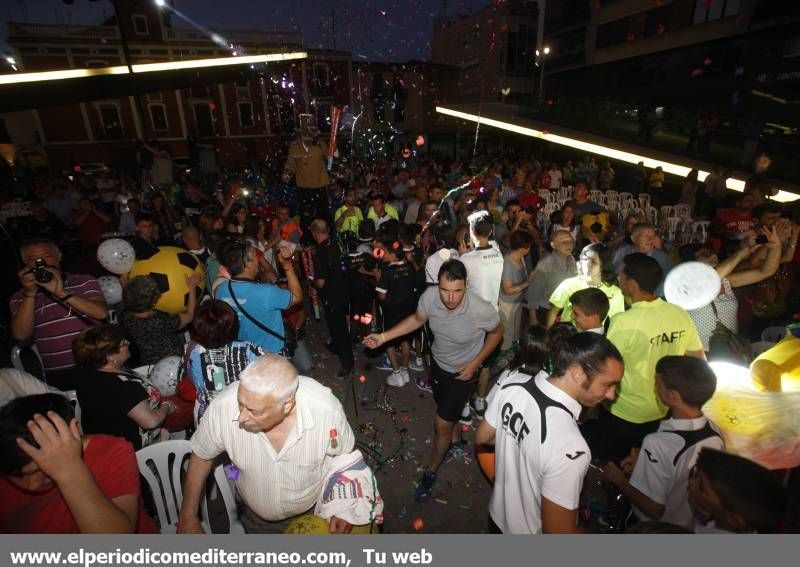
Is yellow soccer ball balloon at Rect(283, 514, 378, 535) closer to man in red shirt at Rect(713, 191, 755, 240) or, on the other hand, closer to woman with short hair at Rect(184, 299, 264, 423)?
woman with short hair at Rect(184, 299, 264, 423)

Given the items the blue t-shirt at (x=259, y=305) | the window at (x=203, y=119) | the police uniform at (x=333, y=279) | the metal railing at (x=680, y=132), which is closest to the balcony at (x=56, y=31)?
the window at (x=203, y=119)

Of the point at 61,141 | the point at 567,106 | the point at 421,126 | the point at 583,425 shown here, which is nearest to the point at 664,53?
the point at 567,106

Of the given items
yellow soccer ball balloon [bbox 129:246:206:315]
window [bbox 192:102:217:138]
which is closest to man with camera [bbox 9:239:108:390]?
yellow soccer ball balloon [bbox 129:246:206:315]

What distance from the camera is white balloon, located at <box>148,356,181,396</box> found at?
3.08 m

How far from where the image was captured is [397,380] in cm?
509

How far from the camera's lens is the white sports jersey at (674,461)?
2.08 m

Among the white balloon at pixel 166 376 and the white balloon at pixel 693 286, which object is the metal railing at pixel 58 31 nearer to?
the white balloon at pixel 166 376

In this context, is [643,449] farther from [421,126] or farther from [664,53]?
[421,126]

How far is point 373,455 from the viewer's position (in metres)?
3.96

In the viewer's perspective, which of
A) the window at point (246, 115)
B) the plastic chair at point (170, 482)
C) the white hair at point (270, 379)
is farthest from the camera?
the window at point (246, 115)

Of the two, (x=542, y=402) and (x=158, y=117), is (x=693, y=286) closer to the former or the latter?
(x=542, y=402)

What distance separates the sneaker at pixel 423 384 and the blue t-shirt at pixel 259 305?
6.92 feet

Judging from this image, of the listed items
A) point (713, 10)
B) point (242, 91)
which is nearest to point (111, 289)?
point (713, 10)

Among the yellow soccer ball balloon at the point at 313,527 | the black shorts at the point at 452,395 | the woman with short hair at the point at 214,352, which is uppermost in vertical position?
the woman with short hair at the point at 214,352
